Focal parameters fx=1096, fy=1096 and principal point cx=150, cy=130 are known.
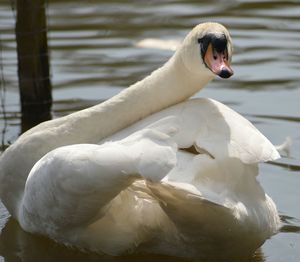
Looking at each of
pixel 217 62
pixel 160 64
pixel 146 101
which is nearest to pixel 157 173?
pixel 217 62

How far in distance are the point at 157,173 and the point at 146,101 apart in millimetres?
1668

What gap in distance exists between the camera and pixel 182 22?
39.0ft

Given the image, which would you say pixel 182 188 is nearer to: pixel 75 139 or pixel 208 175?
pixel 208 175

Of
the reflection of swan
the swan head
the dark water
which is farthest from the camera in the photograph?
the dark water

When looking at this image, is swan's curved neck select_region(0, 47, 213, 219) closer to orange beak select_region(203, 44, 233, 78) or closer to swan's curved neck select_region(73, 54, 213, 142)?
swan's curved neck select_region(73, 54, 213, 142)

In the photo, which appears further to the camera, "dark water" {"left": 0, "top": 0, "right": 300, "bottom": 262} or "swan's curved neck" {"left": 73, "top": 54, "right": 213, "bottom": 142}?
"dark water" {"left": 0, "top": 0, "right": 300, "bottom": 262}

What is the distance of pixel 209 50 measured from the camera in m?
5.96

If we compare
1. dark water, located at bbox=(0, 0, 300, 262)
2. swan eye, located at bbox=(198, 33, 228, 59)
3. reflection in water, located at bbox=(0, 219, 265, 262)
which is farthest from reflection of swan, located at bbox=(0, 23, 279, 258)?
dark water, located at bbox=(0, 0, 300, 262)

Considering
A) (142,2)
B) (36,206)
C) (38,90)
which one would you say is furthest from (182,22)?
(36,206)

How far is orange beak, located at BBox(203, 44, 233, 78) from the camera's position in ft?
18.9

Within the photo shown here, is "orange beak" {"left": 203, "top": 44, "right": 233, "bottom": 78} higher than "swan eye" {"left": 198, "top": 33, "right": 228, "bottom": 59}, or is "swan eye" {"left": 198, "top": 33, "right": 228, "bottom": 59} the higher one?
"swan eye" {"left": 198, "top": 33, "right": 228, "bottom": 59}

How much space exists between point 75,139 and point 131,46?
4.77 meters

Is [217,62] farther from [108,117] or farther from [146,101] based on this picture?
[108,117]

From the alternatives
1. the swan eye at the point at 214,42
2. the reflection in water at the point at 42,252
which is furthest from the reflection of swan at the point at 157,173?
the reflection in water at the point at 42,252
